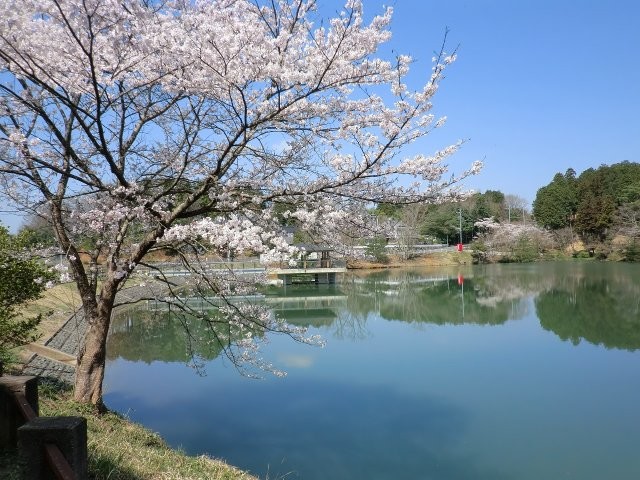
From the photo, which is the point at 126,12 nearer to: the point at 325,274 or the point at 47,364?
the point at 47,364

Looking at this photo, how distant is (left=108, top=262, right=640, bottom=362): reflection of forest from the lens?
408 inches

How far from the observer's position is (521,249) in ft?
103

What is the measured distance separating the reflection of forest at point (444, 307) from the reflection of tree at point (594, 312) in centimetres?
2

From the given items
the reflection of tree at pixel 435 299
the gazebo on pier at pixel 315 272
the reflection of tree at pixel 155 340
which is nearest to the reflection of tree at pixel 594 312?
the reflection of tree at pixel 435 299

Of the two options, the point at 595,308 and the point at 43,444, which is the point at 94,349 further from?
the point at 595,308

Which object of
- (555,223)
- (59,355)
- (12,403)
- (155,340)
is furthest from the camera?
(555,223)

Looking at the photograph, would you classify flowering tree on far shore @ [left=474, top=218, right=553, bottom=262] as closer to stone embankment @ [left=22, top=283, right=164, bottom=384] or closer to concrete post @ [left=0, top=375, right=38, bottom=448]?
stone embankment @ [left=22, top=283, right=164, bottom=384]

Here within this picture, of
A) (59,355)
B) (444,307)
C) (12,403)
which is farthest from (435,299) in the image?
(12,403)

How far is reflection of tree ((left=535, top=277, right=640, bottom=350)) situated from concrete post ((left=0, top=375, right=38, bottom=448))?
1046 cm

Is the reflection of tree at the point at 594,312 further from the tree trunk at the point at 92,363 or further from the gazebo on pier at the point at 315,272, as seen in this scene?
the tree trunk at the point at 92,363

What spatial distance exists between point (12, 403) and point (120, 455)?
83 cm

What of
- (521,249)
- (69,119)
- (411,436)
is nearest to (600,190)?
(521,249)

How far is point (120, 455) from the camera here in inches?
116

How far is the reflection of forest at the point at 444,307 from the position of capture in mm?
10375
